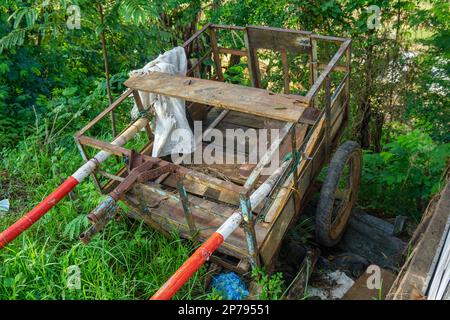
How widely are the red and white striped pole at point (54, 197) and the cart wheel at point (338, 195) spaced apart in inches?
76.8

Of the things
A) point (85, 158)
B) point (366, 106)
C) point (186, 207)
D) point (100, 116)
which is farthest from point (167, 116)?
point (366, 106)

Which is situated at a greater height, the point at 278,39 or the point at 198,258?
the point at 278,39

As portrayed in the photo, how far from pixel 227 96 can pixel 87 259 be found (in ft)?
6.05

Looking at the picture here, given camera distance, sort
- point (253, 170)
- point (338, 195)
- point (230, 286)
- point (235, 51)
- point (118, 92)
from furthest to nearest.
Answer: point (118, 92), point (235, 51), point (338, 195), point (230, 286), point (253, 170)

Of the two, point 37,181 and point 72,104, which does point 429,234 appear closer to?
point 37,181

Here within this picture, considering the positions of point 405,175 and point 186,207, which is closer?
point 186,207

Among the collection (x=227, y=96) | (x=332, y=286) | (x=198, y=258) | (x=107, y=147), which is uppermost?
(x=227, y=96)

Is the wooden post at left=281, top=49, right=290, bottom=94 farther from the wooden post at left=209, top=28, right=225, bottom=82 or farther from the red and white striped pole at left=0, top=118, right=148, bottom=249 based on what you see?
the red and white striped pole at left=0, top=118, right=148, bottom=249

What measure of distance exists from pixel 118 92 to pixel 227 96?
3.38 meters

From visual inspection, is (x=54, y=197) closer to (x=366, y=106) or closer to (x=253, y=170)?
(x=253, y=170)

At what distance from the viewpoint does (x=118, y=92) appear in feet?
21.6

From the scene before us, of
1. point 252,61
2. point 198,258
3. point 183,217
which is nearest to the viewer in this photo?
point 198,258

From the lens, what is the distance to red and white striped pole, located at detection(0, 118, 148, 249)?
2904 millimetres

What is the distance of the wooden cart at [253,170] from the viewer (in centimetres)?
340
